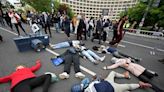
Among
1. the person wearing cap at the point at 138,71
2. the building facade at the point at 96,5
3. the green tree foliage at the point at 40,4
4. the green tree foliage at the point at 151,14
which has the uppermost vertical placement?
the building facade at the point at 96,5

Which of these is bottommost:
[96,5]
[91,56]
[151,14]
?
[91,56]

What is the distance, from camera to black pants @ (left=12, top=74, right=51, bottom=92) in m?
3.22

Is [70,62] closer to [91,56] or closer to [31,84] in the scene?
[91,56]

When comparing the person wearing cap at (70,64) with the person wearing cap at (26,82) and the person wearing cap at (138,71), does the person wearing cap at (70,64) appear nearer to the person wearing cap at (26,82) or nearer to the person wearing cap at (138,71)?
the person wearing cap at (26,82)

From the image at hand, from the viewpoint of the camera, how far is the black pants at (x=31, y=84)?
322 centimetres

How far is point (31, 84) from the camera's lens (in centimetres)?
355

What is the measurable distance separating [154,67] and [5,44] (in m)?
8.63

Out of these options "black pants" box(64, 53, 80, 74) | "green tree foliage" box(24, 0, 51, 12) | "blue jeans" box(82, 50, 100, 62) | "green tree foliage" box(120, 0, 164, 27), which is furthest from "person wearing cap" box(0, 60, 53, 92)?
"green tree foliage" box(24, 0, 51, 12)

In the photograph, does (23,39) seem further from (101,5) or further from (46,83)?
(101,5)

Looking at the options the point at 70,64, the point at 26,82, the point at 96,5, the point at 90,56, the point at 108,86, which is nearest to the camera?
the point at 108,86

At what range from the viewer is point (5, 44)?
7.74 meters

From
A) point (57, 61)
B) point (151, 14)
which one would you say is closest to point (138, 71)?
point (57, 61)

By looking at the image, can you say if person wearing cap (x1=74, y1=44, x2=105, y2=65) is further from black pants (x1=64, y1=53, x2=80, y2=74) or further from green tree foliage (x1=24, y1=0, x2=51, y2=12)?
green tree foliage (x1=24, y1=0, x2=51, y2=12)

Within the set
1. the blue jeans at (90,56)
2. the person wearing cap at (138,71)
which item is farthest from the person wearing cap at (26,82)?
the person wearing cap at (138,71)
